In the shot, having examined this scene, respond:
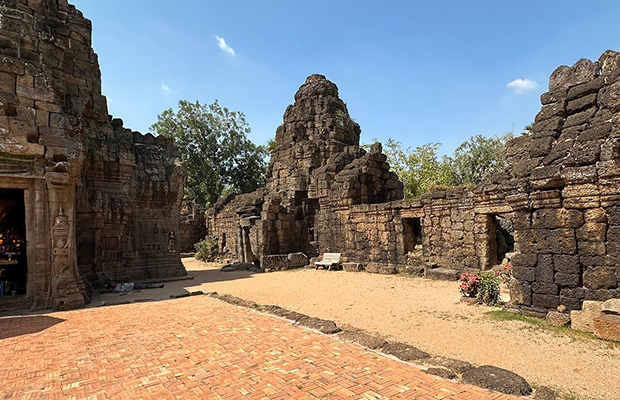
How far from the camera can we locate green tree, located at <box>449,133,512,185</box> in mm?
27906

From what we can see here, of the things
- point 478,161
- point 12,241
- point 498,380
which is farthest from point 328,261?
Answer: point 478,161

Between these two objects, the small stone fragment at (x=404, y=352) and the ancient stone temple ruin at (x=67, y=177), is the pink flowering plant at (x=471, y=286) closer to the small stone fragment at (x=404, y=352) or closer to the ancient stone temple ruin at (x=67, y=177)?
the small stone fragment at (x=404, y=352)

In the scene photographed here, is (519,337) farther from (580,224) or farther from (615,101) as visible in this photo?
(615,101)

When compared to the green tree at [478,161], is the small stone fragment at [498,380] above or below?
below

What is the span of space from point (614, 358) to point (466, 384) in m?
2.27

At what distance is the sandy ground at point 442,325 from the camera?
396 cm

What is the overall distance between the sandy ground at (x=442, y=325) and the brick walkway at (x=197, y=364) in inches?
45.4

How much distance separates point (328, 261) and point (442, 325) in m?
9.07

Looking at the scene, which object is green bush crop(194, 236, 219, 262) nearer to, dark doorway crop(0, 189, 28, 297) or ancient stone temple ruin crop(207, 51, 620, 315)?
ancient stone temple ruin crop(207, 51, 620, 315)

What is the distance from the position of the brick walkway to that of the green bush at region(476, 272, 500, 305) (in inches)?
159

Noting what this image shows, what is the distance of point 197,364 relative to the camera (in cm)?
420

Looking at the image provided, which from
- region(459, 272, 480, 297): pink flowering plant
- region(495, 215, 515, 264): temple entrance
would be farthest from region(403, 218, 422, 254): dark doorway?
Result: region(459, 272, 480, 297): pink flowering plant

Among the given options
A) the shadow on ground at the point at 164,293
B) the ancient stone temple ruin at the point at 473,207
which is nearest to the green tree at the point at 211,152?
the ancient stone temple ruin at the point at 473,207

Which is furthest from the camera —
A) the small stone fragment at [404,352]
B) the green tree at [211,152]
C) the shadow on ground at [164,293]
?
the green tree at [211,152]
